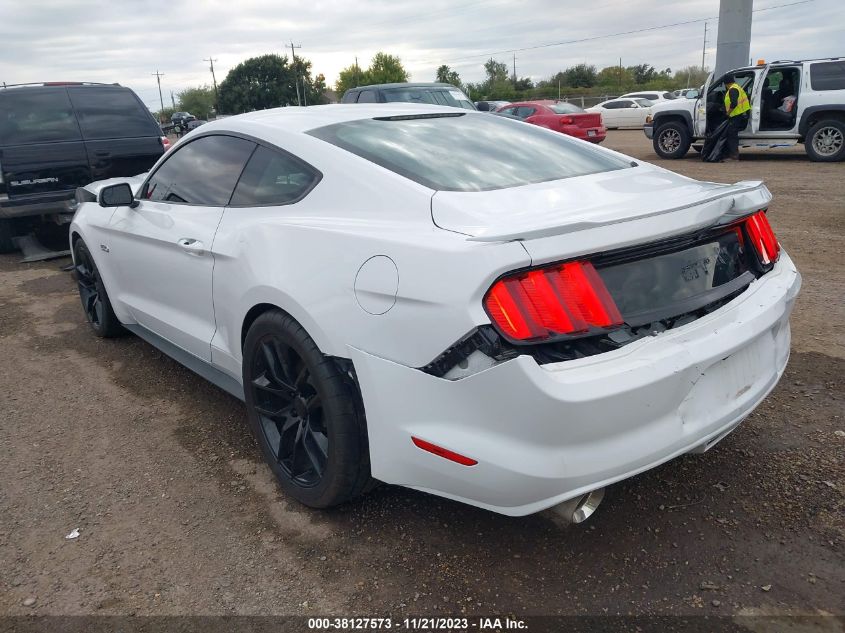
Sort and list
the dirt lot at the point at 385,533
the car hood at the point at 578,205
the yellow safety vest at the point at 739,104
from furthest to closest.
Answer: the yellow safety vest at the point at 739,104 < the dirt lot at the point at 385,533 < the car hood at the point at 578,205

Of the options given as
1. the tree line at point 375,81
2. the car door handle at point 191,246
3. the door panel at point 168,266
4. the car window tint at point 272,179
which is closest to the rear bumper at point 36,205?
the door panel at point 168,266

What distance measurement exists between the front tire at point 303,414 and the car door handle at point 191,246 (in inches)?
23.0

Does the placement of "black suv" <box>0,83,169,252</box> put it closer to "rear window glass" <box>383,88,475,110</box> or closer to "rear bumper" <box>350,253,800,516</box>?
"rear window glass" <box>383,88,475,110</box>

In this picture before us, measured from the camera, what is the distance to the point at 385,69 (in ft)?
303

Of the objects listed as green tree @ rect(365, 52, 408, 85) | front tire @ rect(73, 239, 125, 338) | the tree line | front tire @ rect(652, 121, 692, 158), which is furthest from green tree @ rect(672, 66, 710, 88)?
front tire @ rect(73, 239, 125, 338)

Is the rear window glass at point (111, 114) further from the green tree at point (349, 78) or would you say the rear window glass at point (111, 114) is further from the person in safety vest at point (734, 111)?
the green tree at point (349, 78)

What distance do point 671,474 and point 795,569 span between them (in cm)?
68

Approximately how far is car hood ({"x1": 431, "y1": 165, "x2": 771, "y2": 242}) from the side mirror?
2.26 meters

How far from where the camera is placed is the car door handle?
323cm

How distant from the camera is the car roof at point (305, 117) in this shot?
3.17 metres

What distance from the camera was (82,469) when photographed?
331 cm

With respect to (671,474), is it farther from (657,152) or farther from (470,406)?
(657,152)

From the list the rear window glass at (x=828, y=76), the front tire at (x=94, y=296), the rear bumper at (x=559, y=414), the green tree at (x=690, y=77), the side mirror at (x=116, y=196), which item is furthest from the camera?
the green tree at (x=690, y=77)

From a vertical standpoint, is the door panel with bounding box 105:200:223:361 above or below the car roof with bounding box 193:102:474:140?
below
